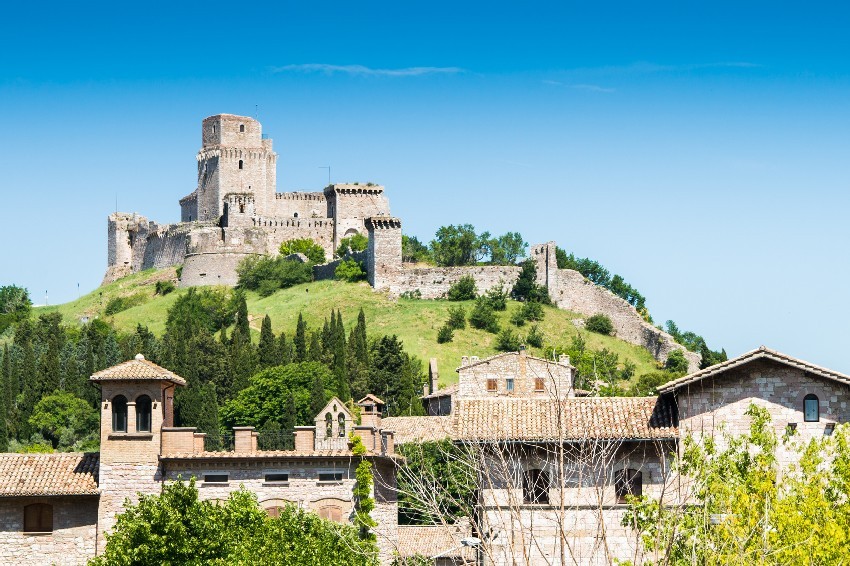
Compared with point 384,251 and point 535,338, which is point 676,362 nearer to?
point 535,338

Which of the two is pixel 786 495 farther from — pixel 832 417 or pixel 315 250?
pixel 315 250

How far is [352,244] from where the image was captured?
413 ft

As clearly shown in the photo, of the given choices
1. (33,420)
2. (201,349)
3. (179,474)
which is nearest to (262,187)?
(201,349)

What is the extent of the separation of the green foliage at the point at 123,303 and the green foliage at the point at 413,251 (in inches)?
918

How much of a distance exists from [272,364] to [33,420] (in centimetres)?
1507

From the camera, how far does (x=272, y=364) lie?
8381 centimetres

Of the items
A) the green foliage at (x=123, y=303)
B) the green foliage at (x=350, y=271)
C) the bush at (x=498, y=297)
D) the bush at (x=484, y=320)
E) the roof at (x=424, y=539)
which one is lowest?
the roof at (x=424, y=539)

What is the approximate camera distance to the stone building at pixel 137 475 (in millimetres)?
40375

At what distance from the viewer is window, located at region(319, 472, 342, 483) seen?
4181 centimetres

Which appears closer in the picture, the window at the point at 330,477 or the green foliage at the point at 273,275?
the window at the point at 330,477

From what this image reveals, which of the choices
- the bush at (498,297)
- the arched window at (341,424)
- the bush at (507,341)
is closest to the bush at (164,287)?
the bush at (498,297)

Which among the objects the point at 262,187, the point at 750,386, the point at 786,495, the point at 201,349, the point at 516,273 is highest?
the point at 262,187

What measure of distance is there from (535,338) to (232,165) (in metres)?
44.9

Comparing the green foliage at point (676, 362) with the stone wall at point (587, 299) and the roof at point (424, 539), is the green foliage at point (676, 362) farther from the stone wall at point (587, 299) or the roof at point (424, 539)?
the roof at point (424, 539)
